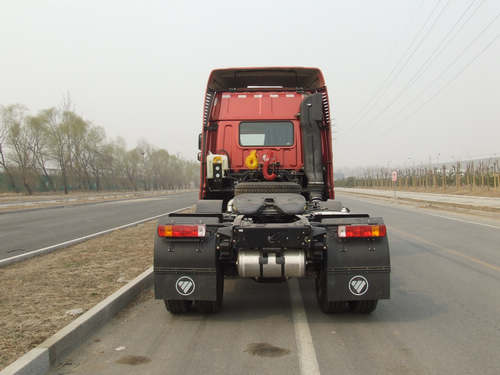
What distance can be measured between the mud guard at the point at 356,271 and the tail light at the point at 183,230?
1437 mm

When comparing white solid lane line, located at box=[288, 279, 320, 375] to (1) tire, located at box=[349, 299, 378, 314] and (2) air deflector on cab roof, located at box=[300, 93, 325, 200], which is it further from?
(2) air deflector on cab roof, located at box=[300, 93, 325, 200]

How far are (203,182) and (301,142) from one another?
1.81 meters

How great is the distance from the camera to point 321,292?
532cm

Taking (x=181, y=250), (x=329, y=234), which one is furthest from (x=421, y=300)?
(x=181, y=250)

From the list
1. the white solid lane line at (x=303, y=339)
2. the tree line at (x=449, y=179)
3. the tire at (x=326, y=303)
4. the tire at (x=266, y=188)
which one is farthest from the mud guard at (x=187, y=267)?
the tree line at (x=449, y=179)

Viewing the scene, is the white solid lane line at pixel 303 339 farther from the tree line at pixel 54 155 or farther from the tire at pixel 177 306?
the tree line at pixel 54 155

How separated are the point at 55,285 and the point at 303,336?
3.96 metres

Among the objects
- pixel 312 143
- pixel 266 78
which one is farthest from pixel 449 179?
pixel 312 143

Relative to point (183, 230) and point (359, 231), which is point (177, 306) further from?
point (359, 231)

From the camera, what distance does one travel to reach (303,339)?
445 cm

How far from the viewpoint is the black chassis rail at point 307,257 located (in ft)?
16.1

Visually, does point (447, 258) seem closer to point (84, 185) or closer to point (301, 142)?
point (301, 142)

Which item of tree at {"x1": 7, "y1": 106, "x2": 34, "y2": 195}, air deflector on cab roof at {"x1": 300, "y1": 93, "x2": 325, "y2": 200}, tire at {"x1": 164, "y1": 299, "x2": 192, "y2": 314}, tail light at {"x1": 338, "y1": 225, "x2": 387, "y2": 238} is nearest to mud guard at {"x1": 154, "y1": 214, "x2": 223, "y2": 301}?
tire at {"x1": 164, "y1": 299, "x2": 192, "y2": 314}

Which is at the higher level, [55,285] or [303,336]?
[55,285]
